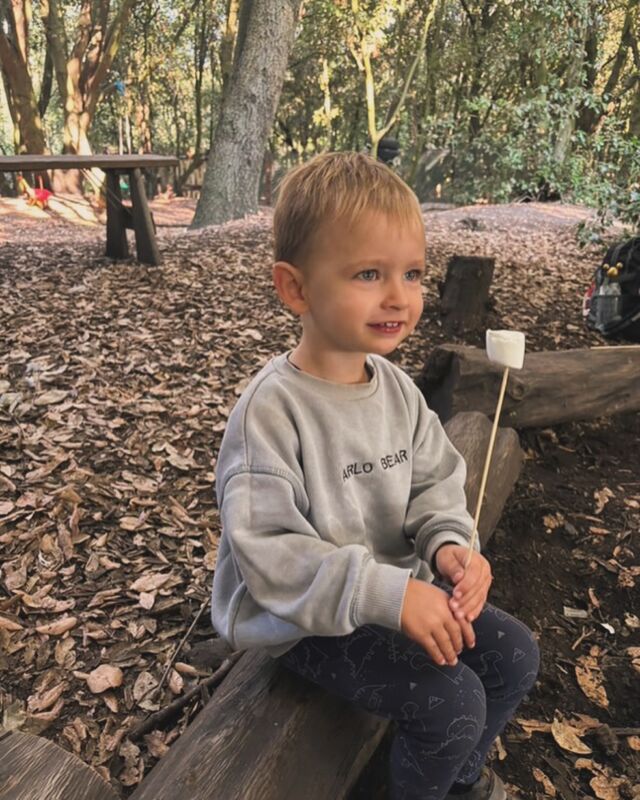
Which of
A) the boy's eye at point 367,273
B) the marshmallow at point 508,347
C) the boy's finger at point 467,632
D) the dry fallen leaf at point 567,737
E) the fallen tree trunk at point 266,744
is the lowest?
the dry fallen leaf at point 567,737

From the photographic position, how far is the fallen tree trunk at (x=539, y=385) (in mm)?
3072

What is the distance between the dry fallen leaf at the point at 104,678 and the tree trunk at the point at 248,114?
25.1ft

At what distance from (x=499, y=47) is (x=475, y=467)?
13.0 meters

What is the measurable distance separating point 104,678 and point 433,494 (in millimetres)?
1262

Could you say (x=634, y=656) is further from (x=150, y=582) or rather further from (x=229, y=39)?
(x=229, y=39)

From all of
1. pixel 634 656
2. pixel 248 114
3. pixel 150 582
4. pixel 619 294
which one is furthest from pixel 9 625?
pixel 248 114

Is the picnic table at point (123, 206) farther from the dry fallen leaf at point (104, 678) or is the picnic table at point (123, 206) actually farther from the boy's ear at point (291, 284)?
the boy's ear at point (291, 284)

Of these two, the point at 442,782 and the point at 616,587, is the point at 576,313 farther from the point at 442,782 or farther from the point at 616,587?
the point at 442,782

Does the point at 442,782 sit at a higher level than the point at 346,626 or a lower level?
lower

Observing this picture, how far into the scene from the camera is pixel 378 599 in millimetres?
1248

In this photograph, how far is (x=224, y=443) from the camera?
140cm

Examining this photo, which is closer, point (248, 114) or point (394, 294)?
point (394, 294)

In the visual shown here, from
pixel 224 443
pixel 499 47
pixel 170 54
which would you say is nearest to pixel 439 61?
pixel 499 47

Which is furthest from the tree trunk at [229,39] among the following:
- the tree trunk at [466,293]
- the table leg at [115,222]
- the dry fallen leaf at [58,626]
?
the dry fallen leaf at [58,626]
